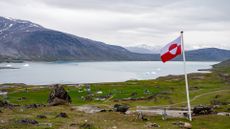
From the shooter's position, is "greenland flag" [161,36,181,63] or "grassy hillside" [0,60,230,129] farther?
"greenland flag" [161,36,181,63]

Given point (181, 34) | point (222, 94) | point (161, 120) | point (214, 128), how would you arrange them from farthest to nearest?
point (222, 94) → point (161, 120) → point (181, 34) → point (214, 128)

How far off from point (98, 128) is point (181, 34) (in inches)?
499

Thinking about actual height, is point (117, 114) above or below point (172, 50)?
below

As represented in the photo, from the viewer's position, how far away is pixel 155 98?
92.3 m

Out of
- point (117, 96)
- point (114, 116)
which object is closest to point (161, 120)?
point (114, 116)

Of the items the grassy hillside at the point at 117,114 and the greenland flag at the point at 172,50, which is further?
the greenland flag at the point at 172,50

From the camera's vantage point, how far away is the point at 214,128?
33875 millimetres

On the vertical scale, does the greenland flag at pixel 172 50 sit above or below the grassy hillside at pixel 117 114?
above

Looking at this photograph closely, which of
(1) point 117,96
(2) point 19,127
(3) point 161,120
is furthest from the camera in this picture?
(1) point 117,96

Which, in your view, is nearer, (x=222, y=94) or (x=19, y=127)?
(x=19, y=127)

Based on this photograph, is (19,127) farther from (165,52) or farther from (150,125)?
(165,52)

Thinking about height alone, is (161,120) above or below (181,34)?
below

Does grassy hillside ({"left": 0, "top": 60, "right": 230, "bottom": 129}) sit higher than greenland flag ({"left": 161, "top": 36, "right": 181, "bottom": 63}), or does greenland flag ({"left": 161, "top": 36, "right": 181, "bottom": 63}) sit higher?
greenland flag ({"left": 161, "top": 36, "right": 181, "bottom": 63})

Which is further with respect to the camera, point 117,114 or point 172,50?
point 117,114
